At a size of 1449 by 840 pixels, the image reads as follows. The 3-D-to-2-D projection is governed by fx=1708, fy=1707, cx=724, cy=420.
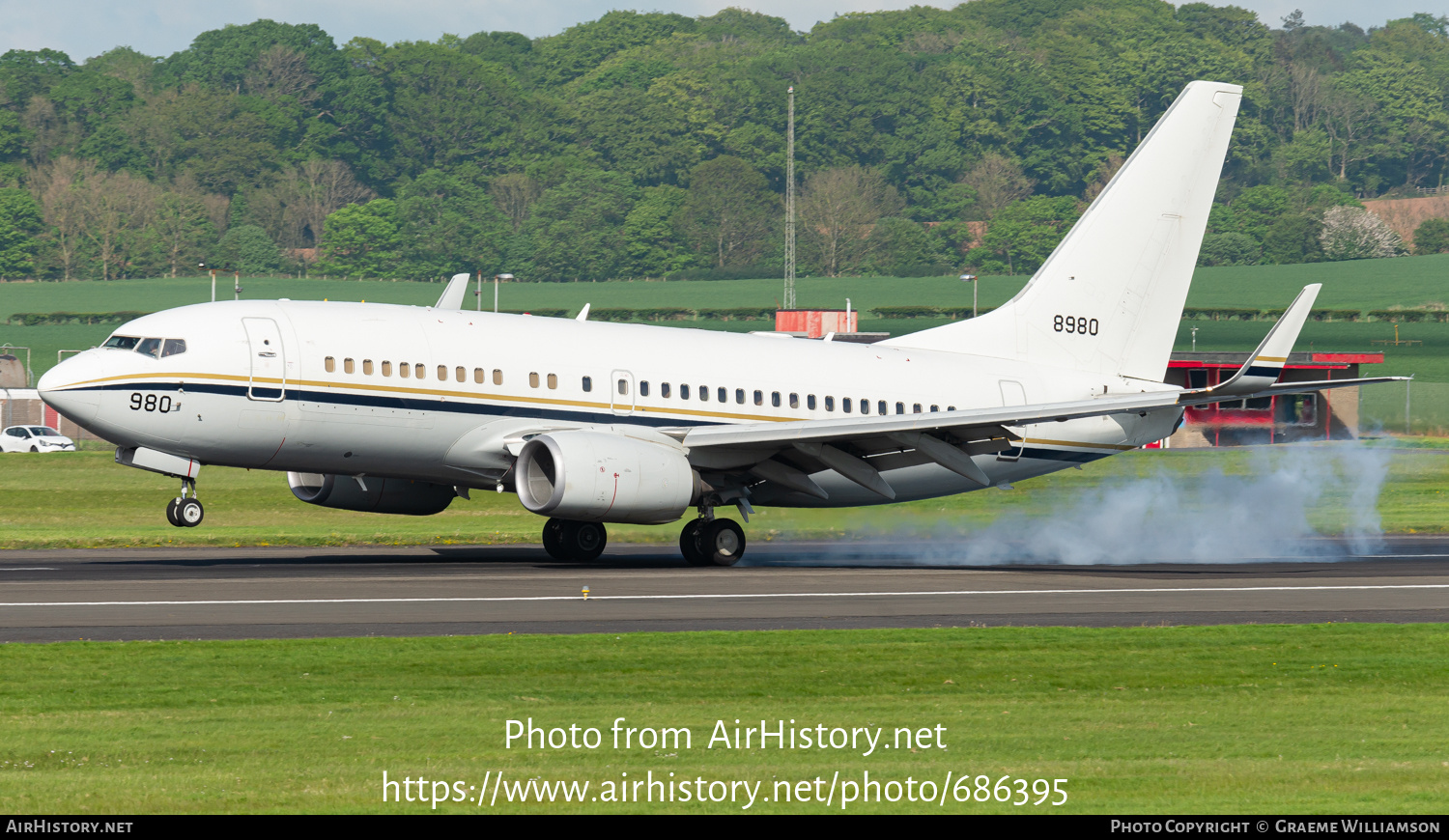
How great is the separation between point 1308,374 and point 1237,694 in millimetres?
82162

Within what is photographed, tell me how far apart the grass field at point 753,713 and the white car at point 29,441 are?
7271 centimetres

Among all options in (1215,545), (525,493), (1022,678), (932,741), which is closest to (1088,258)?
(1215,545)

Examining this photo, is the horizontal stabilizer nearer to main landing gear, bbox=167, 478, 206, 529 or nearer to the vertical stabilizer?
the vertical stabilizer

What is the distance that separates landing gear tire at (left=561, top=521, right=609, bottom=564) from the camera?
33719 millimetres

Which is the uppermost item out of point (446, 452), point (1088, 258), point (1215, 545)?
point (1088, 258)

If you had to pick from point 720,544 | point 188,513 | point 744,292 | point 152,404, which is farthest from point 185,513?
point 744,292

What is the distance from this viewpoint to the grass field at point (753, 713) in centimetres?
1213

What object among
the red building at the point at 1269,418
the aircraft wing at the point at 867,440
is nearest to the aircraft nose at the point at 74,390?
the aircraft wing at the point at 867,440

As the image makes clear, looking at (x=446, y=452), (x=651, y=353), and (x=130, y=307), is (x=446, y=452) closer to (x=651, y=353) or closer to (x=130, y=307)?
(x=651, y=353)

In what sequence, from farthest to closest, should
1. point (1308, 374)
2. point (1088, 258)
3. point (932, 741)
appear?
point (1308, 374) < point (1088, 258) < point (932, 741)

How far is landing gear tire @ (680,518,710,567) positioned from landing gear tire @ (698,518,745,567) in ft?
0.17

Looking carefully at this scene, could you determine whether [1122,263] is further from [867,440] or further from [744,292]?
[744,292]

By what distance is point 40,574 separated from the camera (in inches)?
1121

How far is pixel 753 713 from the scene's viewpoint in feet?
50.2
